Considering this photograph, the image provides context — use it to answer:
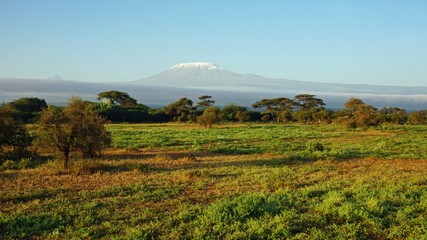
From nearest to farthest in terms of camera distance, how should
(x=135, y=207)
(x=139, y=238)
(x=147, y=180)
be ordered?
(x=139, y=238) < (x=135, y=207) < (x=147, y=180)

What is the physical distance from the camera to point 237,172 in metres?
13.7

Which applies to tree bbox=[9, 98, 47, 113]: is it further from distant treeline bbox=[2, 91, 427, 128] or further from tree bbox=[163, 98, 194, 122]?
tree bbox=[163, 98, 194, 122]

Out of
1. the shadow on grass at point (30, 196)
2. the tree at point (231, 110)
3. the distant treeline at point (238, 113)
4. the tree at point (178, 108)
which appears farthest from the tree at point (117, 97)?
the shadow on grass at point (30, 196)

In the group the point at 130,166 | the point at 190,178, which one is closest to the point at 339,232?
the point at 190,178

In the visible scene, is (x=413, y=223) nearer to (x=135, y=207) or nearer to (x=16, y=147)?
(x=135, y=207)

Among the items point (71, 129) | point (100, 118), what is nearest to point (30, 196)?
point (71, 129)

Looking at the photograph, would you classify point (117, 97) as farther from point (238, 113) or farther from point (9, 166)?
point (9, 166)

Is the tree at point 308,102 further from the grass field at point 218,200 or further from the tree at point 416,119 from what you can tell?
the grass field at point 218,200

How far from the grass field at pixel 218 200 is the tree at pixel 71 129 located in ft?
4.60

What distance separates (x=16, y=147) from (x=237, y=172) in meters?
12.2

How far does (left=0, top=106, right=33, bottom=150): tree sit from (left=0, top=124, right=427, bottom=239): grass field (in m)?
4.95

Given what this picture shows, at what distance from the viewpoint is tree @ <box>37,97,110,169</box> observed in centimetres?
1522

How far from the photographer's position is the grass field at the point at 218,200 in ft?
22.6

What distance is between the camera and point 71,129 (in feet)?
51.8
